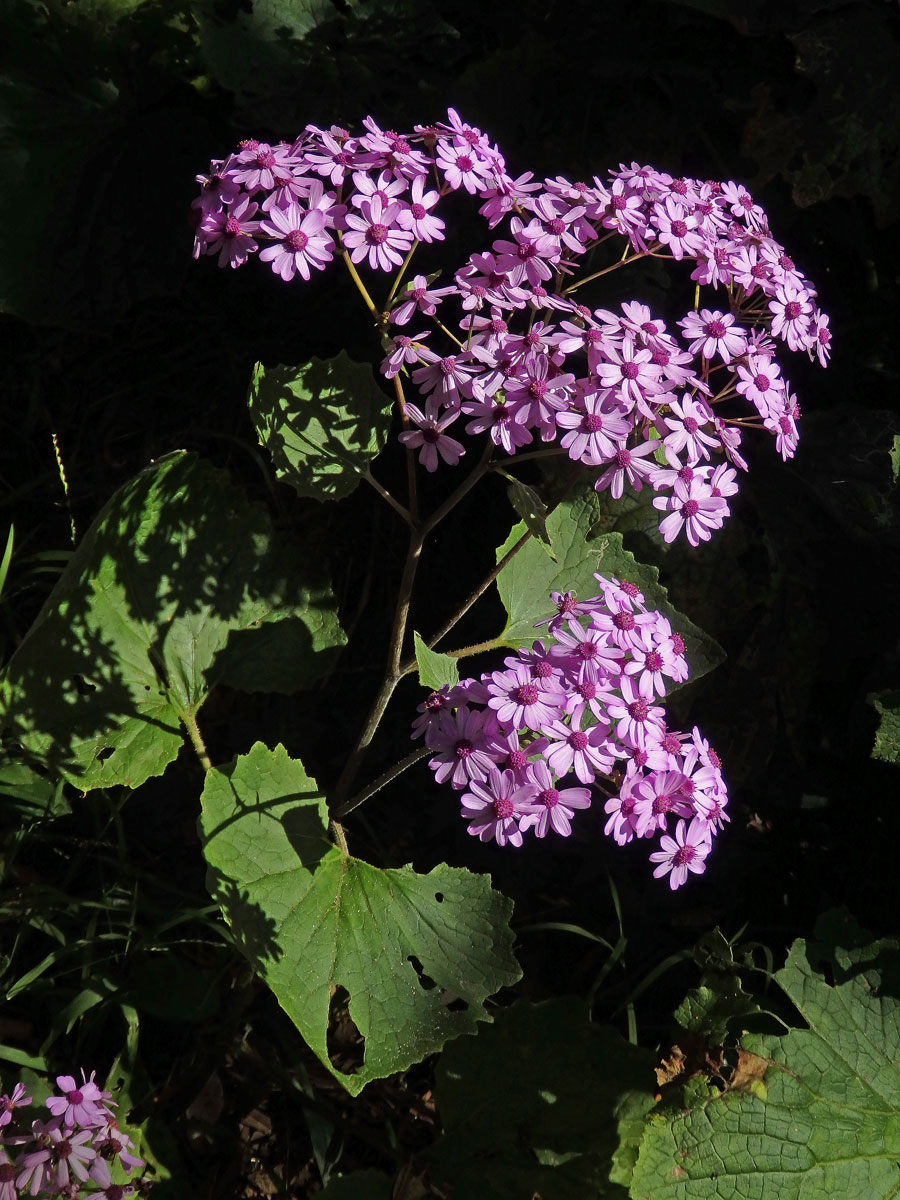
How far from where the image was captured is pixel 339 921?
2.66 m

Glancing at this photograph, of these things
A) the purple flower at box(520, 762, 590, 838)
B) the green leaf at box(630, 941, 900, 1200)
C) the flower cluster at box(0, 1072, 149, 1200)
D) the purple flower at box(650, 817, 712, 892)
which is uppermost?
the purple flower at box(520, 762, 590, 838)

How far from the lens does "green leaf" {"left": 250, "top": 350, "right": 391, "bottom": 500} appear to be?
2.71m

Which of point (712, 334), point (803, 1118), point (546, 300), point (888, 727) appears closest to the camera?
point (546, 300)

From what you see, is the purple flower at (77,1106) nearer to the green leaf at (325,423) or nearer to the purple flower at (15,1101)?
the purple flower at (15,1101)

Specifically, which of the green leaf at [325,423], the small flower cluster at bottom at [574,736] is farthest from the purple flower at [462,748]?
the green leaf at [325,423]

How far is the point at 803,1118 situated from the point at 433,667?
1.59 m

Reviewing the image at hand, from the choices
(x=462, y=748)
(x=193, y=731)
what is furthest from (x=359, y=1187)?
(x=462, y=748)

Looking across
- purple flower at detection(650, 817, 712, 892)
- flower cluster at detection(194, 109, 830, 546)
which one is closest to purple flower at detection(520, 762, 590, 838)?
purple flower at detection(650, 817, 712, 892)

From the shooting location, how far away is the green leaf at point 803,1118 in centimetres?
264

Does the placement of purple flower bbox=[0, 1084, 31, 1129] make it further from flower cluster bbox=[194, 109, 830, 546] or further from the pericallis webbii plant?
flower cluster bbox=[194, 109, 830, 546]

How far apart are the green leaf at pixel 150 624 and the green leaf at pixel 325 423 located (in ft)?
1.31

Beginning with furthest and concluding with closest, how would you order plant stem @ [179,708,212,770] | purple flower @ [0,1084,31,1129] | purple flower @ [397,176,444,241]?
1. plant stem @ [179,708,212,770]
2. purple flower @ [0,1084,31,1129]
3. purple flower @ [397,176,444,241]

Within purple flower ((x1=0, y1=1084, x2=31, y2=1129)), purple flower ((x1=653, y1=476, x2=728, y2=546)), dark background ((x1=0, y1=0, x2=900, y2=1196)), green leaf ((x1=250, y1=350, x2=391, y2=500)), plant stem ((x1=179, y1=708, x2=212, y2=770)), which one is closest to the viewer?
purple flower ((x1=653, y1=476, x2=728, y2=546))

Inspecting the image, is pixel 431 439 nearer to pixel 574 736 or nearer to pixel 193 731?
pixel 574 736
